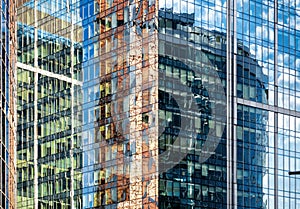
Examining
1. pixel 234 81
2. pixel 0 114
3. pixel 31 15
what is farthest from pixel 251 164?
pixel 0 114

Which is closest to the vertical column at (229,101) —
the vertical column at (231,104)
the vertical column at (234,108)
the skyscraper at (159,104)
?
the vertical column at (231,104)

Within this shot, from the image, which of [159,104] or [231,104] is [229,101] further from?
[159,104]

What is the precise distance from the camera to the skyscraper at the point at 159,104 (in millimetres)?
95875

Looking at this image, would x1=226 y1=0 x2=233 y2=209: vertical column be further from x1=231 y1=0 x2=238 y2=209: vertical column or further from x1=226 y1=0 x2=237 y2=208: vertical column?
x1=231 y1=0 x2=238 y2=209: vertical column

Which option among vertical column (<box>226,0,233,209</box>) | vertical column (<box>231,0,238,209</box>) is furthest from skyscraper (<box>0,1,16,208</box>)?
vertical column (<box>231,0,238,209</box>)

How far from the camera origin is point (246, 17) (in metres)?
104

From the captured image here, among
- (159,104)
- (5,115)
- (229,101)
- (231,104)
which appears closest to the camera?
(5,115)

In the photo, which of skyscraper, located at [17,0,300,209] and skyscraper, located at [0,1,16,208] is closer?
skyscraper, located at [0,1,16,208]

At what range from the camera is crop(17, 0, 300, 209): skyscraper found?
3775 inches

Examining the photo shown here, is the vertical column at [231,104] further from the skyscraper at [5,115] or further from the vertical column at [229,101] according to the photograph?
the skyscraper at [5,115]

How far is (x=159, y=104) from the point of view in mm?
95250

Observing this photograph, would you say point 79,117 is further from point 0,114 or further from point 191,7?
point 0,114

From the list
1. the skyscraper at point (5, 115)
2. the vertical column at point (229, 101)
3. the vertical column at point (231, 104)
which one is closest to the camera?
the skyscraper at point (5, 115)

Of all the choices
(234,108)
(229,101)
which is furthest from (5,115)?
(234,108)
